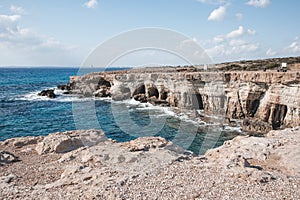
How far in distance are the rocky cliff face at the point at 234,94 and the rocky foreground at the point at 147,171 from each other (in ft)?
35.9

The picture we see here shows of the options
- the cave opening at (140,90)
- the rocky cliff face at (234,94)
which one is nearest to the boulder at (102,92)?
the rocky cliff face at (234,94)

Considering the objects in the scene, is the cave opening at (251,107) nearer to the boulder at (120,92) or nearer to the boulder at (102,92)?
the boulder at (120,92)

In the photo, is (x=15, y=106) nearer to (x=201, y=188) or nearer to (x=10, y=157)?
(x=10, y=157)

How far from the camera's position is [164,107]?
3812cm

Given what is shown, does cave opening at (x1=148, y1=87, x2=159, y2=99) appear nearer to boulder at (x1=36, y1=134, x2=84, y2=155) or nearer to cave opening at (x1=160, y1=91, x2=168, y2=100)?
cave opening at (x1=160, y1=91, x2=168, y2=100)

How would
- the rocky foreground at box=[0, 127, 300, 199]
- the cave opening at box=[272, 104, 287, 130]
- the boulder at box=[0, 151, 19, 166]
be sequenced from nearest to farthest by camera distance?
1. the rocky foreground at box=[0, 127, 300, 199]
2. the boulder at box=[0, 151, 19, 166]
3. the cave opening at box=[272, 104, 287, 130]

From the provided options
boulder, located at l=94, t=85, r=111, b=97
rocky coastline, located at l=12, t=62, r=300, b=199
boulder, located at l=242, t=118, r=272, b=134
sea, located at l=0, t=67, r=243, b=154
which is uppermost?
rocky coastline, located at l=12, t=62, r=300, b=199

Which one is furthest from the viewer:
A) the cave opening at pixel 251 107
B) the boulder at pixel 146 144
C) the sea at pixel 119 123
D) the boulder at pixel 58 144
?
the cave opening at pixel 251 107

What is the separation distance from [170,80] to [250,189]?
29447 mm

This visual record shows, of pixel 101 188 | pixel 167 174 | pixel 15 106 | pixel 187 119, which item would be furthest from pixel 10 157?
pixel 15 106

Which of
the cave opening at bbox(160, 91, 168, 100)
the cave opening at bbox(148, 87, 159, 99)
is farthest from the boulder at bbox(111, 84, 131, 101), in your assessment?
the cave opening at bbox(160, 91, 168, 100)

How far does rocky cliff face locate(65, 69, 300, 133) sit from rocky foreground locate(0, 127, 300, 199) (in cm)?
1094

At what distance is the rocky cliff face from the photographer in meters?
24.0

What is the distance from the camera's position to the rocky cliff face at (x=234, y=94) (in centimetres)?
2403
